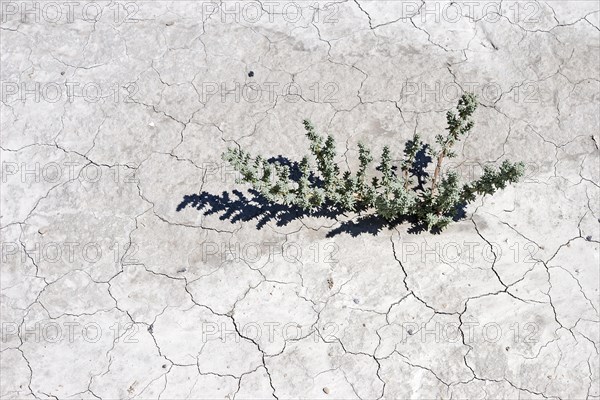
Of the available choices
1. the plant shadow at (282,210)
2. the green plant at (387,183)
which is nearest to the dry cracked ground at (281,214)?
the plant shadow at (282,210)

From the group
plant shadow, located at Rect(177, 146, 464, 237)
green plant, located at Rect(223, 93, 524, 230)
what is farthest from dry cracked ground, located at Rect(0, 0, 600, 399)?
green plant, located at Rect(223, 93, 524, 230)

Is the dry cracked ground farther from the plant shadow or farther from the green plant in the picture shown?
the green plant

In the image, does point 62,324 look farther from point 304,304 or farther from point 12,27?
point 12,27

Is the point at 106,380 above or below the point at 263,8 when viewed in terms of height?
below

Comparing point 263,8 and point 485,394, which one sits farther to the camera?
point 263,8

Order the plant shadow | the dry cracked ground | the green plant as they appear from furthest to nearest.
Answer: the plant shadow, the dry cracked ground, the green plant

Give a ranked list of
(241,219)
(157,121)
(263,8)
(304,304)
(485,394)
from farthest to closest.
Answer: (263,8) → (157,121) → (241,219) → (304,304) → (485,394)

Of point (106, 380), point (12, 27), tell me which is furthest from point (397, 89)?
point (12, 27)

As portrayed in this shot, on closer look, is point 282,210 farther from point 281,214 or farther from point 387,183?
point 387,183
